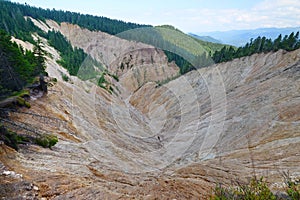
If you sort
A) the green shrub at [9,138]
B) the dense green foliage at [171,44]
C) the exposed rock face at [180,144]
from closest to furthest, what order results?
the exposed rock face at [180,144], the green shrub at [9,138], the dense green foliage at [171,44]

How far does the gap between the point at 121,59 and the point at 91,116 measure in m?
91.6

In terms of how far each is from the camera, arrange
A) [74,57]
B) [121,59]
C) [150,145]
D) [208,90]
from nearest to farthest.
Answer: [150,145] < [208,90] < [74,57] < [121,59]

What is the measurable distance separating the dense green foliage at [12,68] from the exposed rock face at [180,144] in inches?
132

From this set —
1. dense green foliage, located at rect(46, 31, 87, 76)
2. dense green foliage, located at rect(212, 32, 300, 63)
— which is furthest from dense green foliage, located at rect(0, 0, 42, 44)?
dense green foliage, located at rect(212, 32, 300, 63)

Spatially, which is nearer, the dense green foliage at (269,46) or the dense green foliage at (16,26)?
the dense green foliage at (269,46)

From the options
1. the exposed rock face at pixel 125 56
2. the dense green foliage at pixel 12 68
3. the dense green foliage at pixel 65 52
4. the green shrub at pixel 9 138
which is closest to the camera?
the green shrub at pixel 9 138

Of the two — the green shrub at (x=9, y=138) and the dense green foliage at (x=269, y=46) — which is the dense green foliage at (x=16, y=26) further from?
the green shrub at (x=9, y=138)

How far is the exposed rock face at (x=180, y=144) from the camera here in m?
13.2

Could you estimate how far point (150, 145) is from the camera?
114ft

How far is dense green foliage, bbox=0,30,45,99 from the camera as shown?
24.6 metres

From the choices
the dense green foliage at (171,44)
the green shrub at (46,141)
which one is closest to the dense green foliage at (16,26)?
the dense green foliage at (171,44)

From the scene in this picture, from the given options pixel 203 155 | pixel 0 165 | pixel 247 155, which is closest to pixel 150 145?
pixel 203 155

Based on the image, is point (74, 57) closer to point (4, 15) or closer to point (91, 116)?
point (4, 15)

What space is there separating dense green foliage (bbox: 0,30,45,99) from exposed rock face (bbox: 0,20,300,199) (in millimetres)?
3343
